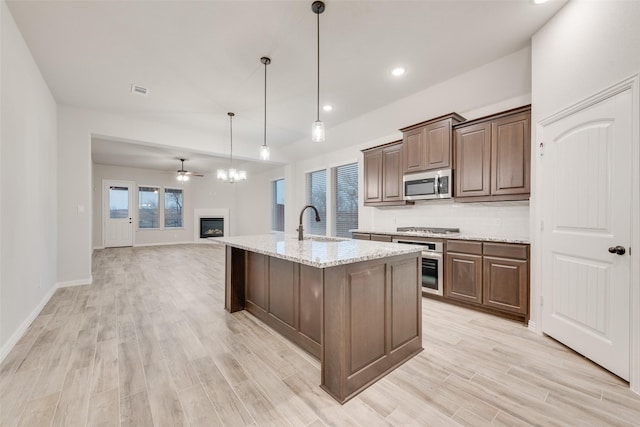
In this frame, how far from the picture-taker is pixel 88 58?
10.0ft

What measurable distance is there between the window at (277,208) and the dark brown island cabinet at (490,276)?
6.25m

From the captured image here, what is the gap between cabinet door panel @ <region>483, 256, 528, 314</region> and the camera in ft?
9.29

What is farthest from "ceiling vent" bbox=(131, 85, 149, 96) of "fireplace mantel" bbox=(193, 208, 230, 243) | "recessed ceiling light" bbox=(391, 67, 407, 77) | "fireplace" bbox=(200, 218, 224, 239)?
"fireplace" bbox=(200, 218, 224, 239)

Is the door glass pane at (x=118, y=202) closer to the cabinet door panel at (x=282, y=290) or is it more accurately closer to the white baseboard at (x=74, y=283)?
the white baseboard at (x=74, y=283)

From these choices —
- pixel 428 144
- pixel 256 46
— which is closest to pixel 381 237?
pixel 428 144

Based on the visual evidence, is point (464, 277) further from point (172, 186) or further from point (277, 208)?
point (172, 186)

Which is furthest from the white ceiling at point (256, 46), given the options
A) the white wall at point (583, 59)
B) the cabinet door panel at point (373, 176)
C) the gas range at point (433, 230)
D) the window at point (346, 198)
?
the gas range at point (433, 230)

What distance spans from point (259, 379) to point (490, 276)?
8.85 feet

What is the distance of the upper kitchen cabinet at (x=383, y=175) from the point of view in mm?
4477

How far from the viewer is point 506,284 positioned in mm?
2953

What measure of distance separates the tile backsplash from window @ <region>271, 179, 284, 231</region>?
179 inches

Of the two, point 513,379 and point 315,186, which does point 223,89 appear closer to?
point 315,186

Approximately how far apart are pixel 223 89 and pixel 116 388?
3.50 m

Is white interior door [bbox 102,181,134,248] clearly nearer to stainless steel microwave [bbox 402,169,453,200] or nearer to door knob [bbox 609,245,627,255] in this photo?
stainless steel microwave [bbox 402,169,453,200]
